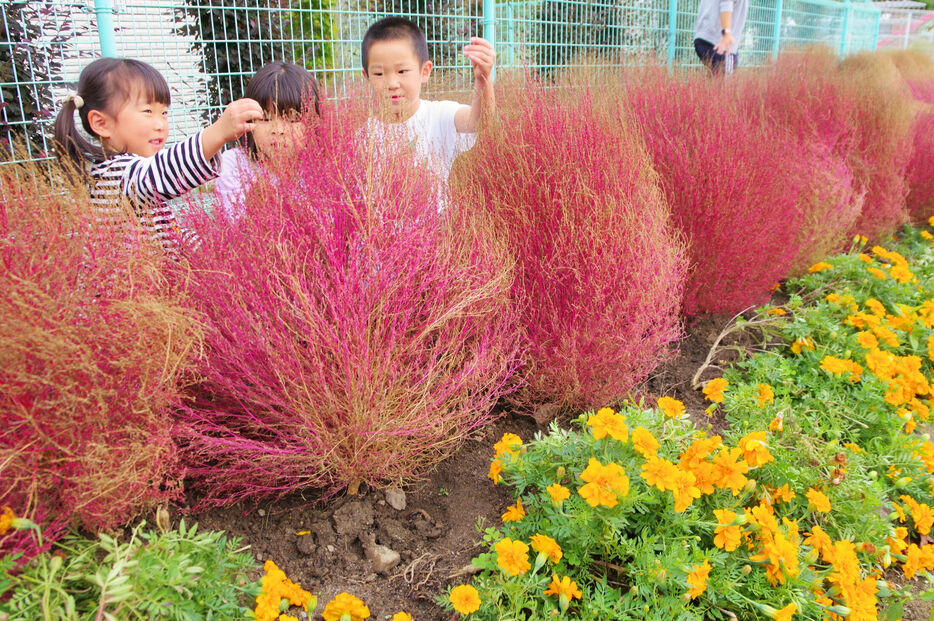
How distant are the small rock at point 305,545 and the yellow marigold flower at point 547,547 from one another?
517 millimetres

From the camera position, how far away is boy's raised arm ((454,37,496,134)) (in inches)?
92.1

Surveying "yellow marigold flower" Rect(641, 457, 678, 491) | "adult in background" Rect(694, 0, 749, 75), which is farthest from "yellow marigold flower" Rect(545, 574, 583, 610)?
"adult in background" Rect(694, 0, 749, 75)

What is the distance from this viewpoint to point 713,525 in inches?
56.4

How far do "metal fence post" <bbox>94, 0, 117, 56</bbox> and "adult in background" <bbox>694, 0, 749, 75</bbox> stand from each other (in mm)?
4282

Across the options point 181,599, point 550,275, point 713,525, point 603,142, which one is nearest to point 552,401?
point 550,275

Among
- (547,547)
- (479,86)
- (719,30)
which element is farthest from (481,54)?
(719,30)

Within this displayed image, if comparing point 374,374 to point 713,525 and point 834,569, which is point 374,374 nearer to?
point 713,525

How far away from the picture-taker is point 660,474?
1.33m

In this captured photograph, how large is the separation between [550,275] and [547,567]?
0.88m

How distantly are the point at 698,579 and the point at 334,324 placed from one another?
94cm

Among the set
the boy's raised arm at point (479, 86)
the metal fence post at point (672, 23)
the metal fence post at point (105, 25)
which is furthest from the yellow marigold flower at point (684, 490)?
the metal fence post at point (672, 23)

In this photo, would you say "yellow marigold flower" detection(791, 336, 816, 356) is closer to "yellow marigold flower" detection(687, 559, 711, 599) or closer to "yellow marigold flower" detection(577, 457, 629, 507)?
"yellow marigold flower" detection(687, 559, 711, 599)

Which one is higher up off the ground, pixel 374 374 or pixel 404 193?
pixel 404 193

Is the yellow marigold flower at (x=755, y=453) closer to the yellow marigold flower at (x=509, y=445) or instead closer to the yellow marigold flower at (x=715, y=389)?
the yellow marigold flower at (x=715, y=389)
